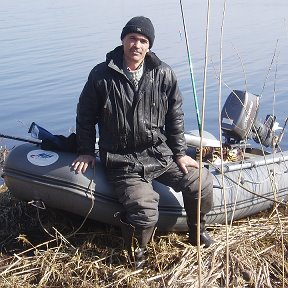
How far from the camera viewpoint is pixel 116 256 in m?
3.27

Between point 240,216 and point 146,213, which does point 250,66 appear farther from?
point 146,213

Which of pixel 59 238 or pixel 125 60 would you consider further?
pixel 59 238

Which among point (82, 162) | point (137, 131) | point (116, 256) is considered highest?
point (137, 131)

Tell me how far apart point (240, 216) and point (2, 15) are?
2060 centimetres

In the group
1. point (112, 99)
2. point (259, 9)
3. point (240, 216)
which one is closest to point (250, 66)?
point (240, 216)

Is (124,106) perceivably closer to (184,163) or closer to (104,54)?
(184,163)

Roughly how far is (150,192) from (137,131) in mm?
376

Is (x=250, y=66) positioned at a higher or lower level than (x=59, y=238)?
lower

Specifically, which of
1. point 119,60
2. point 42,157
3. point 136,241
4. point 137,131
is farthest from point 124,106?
point 136,241

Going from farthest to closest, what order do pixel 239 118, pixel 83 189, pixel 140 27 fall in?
1. pixel 239 118
2. pixel 83 189
3. pixel 140 27

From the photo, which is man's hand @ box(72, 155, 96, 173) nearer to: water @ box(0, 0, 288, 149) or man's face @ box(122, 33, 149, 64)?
man's face @ box(122, 33, 149, 64)

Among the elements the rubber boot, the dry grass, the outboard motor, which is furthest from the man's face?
the outboard motor

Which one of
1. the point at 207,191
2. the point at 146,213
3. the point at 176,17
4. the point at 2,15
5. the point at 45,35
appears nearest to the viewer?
the point at 146,213

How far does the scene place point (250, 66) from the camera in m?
10.8
